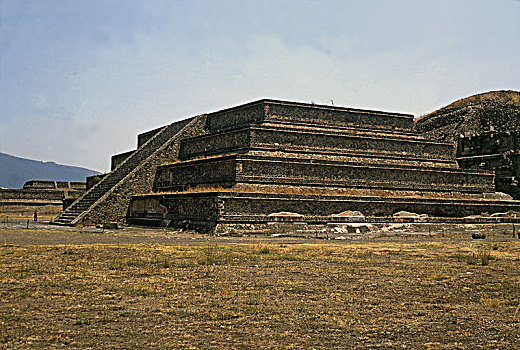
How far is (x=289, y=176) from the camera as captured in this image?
2750 centimetres

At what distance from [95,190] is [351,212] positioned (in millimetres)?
17826

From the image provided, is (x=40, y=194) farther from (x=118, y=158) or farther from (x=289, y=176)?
(x=289, y=176)

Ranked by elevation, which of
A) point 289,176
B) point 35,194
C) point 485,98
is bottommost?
point 35,194

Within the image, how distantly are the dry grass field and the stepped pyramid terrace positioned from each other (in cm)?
1160

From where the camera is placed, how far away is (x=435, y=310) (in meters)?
7.65

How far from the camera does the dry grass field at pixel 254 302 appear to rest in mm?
6098

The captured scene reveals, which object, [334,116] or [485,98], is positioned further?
[485,98]

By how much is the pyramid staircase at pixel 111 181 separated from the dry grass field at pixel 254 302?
57.5ft

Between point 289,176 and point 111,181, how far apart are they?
14214 millimetres

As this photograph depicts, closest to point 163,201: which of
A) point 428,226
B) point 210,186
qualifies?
point 210,186

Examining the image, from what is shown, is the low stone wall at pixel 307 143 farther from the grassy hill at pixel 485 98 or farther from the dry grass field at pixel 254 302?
the grassy hill at pixel 485 98

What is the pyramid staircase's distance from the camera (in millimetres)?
30858

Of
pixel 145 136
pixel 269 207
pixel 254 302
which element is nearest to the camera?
pixel 254 302

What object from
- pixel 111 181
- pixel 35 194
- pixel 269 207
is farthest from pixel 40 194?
pixel 269 207
